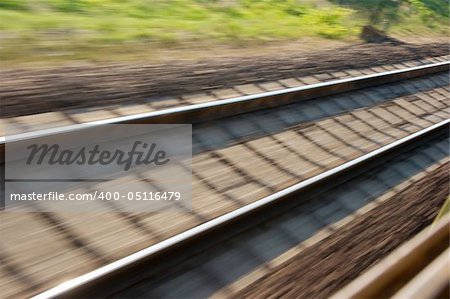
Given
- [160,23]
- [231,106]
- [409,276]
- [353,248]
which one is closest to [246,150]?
[231,106]

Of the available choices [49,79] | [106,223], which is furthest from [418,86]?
[106,223]

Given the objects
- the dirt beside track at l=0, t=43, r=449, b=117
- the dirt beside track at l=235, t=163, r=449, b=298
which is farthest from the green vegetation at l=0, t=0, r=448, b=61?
the dirt beside track at l=235, t=163, r=449, b=298

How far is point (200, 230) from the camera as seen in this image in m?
3.13

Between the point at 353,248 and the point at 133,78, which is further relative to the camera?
the point at 133,78

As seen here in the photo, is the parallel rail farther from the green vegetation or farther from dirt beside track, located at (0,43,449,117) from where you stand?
the green vegetation

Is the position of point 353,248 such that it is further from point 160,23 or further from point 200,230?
point 160,23

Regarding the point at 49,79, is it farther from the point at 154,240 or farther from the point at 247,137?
the point at 154,240

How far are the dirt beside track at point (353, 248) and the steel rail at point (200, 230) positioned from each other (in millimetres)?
452

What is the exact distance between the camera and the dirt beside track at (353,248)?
3100 mm

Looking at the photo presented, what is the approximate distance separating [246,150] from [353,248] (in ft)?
4.38

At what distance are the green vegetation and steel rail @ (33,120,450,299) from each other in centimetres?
319

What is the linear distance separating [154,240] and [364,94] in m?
4.59

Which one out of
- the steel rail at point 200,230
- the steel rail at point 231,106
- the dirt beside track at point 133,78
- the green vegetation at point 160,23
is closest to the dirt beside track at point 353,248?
the steel rail at point 200,230

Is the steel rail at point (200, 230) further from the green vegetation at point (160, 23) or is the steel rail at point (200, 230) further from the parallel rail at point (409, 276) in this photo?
the green vegetation at point (160, 23)
